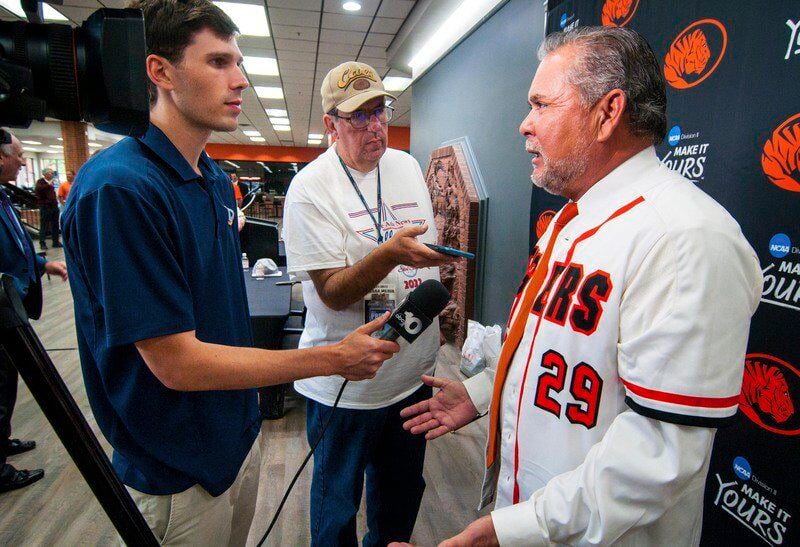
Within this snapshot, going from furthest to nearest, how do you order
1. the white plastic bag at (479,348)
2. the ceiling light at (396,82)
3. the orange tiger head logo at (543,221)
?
the ceiling light at (396,82), the white plastic bag at (479,348), the orange tiger head logo at (543,221)

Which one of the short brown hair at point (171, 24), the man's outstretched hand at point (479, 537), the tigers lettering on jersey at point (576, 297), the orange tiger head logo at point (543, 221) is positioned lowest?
the man's outstretched hand at point (479, 537)

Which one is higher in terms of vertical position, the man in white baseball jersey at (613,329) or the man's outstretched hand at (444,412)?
the man in white baseball jersey at (613,329)

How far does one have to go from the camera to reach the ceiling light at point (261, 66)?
6484 mm

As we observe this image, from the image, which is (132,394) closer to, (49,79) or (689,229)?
(49,79)

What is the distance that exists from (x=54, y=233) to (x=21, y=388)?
7826mm

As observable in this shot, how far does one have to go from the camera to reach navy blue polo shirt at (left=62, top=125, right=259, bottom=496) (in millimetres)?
738

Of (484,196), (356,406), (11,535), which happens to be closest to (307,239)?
(356,406)

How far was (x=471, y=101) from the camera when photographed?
3.97 meters

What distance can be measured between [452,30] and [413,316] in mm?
4219

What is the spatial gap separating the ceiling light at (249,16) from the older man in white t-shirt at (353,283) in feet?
12.4

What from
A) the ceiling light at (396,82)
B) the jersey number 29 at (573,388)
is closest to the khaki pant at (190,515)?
the jersey number 29 at (573,388)

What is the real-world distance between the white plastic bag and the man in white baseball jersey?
2.29m

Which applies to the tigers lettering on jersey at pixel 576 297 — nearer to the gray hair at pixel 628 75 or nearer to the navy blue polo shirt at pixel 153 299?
the gray hair at pixel 628 75

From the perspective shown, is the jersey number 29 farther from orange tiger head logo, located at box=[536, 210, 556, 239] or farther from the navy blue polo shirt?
orange tiger head logo, located at box=[536, 210, 556, 239]
